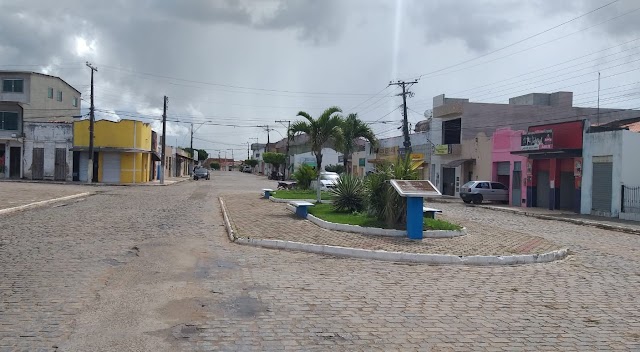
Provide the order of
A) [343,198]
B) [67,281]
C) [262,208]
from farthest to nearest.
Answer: [262,208]
[343,198]
[67,281]

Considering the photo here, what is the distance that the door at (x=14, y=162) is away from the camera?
4756cm

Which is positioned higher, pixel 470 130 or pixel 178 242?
pixel 470 130

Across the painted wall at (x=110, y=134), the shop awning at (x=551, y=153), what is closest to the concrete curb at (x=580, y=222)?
the shop awning at (x=551, y=153)

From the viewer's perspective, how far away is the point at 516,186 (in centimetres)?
3466

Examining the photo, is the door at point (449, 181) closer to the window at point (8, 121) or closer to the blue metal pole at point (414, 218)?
the blue metal pole at point (414, 218)

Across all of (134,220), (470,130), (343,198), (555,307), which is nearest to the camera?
(555,307)

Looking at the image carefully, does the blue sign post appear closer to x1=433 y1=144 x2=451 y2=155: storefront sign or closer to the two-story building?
x1=433 y1=144 x2=451 y2=155: storefront sign

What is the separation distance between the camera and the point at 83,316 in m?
6.36

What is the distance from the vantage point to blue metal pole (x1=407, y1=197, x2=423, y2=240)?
13570 mm

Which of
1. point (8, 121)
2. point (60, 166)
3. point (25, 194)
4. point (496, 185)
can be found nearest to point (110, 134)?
point (60, 166)

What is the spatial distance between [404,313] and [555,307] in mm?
2179

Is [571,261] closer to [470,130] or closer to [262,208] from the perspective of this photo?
A: [262,208]

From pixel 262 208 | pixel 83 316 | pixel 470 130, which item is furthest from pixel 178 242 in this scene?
pixel 470 130

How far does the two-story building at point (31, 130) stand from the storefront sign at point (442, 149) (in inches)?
1208
